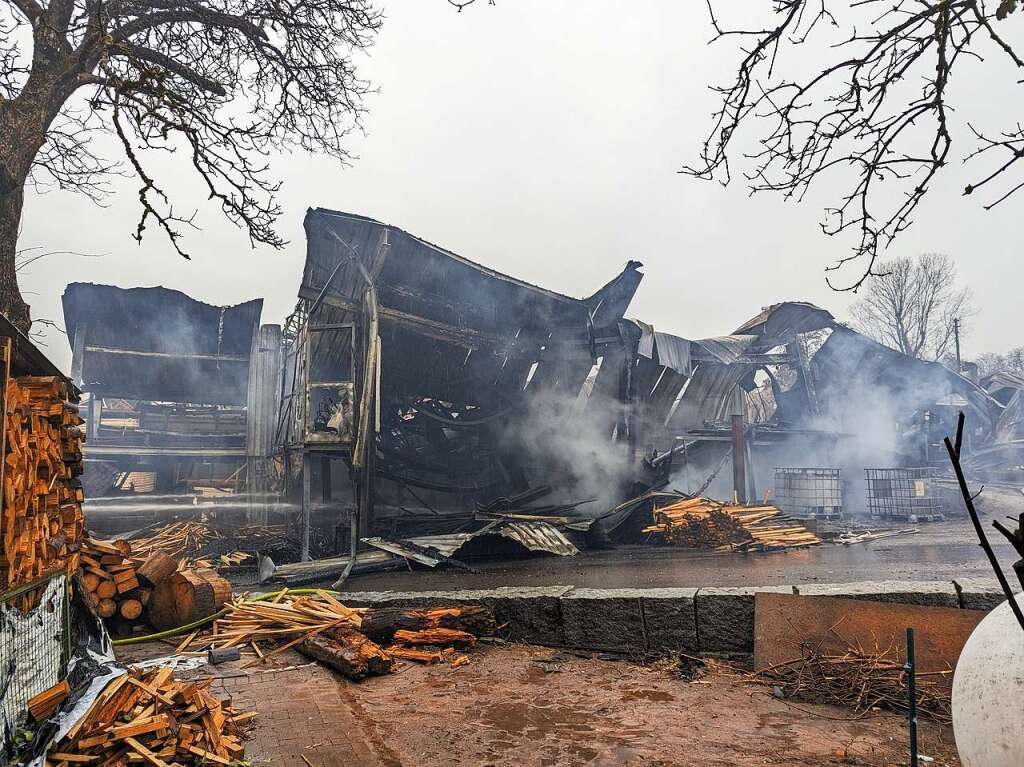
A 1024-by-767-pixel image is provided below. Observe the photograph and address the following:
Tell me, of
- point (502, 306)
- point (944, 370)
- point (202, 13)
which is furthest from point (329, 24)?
point (944, 370)

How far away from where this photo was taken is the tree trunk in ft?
23.8

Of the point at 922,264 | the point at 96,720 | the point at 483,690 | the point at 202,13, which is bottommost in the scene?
the point at 483,690

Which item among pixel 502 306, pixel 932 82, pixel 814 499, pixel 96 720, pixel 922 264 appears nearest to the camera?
pixel 96 720

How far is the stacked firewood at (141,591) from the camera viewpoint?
6.32 m

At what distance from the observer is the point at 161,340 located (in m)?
18.0

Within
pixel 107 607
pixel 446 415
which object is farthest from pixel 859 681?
pixel 446 415

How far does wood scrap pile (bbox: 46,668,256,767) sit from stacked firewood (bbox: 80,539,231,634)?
2.62 meters

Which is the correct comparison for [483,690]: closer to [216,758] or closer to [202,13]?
[216,758]

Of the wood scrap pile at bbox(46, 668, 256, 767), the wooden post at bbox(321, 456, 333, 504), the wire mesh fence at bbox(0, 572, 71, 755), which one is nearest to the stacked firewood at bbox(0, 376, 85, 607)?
the wire mesh fence at bbox(0, 572, 71, 755)

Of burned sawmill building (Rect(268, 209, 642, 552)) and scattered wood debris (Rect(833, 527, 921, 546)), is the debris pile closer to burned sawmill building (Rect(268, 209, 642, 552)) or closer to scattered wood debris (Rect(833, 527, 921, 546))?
burned sawmill building (Rect(268, 209, 642, 552))

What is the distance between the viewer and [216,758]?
11.4ft

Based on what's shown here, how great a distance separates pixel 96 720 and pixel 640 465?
40.3 ft

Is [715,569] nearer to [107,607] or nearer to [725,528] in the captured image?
[725,528]

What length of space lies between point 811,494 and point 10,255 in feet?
56.5
